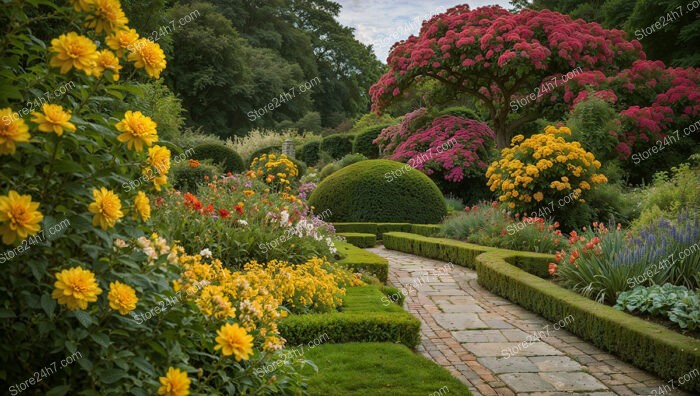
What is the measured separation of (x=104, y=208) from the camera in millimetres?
1649

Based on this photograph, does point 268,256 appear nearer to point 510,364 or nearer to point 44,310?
point 510,364

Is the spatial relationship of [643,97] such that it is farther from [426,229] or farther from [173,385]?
[173,385]

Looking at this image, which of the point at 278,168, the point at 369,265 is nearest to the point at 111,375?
the point at 369,265

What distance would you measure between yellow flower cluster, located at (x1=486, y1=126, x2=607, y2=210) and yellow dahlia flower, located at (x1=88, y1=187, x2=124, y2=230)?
8402 mm

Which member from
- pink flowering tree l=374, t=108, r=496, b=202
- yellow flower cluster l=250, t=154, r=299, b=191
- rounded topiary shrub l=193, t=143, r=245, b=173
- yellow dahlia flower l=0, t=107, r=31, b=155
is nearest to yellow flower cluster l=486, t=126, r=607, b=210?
yellow flower cluster l=250, t=154, r=299, b=191

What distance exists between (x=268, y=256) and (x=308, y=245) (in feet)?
2.31

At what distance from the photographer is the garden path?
12.4 feet

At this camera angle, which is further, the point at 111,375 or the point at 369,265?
the point at 369,265

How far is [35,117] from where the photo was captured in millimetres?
1622

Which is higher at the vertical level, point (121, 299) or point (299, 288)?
point (121, 299)

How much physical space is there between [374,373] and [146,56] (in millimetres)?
2558

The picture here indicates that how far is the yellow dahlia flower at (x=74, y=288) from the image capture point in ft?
5.06

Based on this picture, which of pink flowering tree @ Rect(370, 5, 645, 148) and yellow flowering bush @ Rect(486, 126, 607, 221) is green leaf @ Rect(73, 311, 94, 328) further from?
pink flowering tree @ Rect(370, 5, 645, 148)

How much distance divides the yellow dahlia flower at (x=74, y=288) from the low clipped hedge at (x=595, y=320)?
12.7 feet
